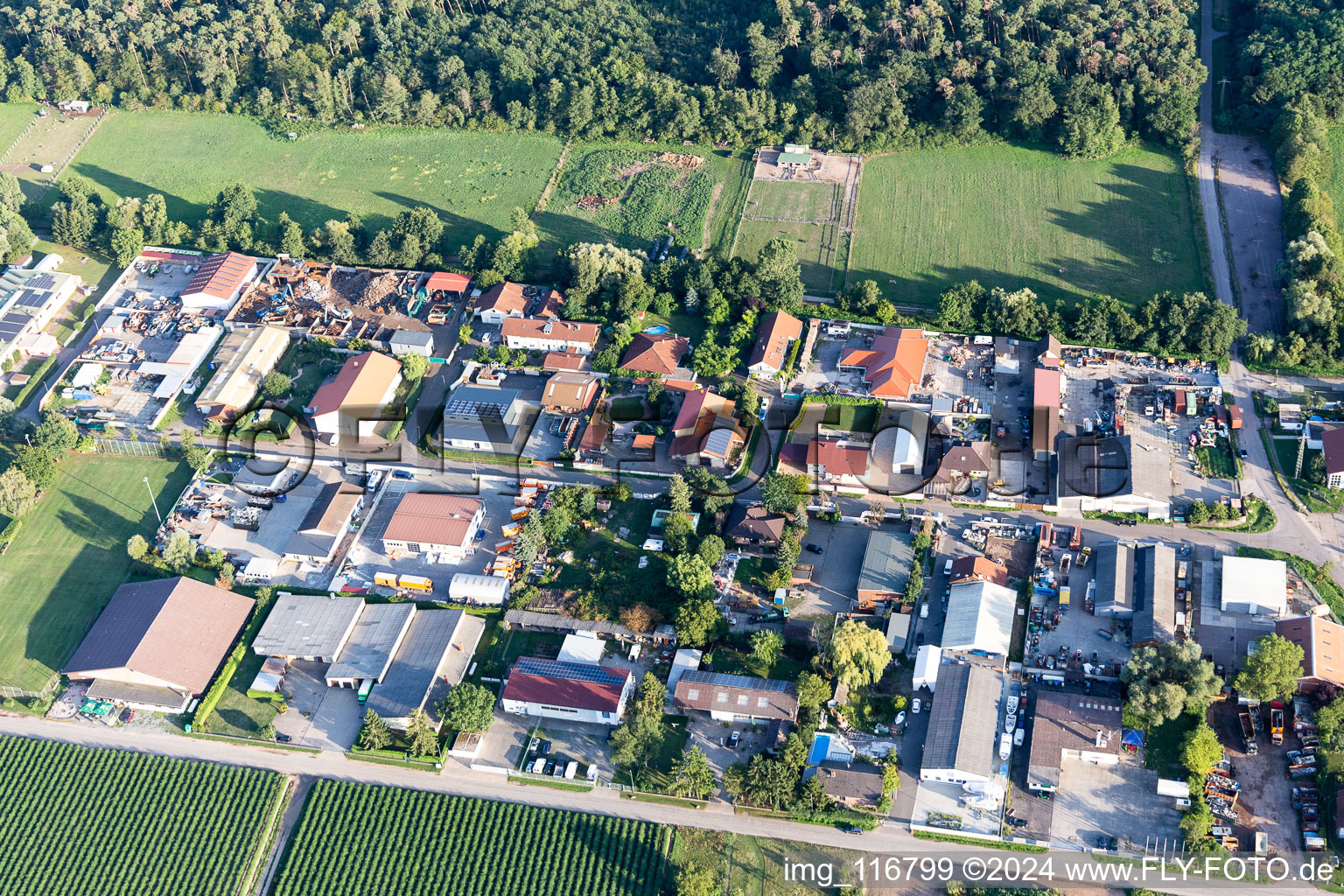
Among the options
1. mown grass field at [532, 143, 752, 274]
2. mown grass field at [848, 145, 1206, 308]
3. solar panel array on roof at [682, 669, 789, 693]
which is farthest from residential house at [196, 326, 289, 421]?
mown grass field at [848, 145, 1206, 308]

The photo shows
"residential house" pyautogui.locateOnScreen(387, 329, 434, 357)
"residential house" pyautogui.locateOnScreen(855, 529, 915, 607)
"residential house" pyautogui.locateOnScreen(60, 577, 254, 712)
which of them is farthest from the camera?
"residential house" pyautogui.locateOnScreen(387, 329, 434, 357)

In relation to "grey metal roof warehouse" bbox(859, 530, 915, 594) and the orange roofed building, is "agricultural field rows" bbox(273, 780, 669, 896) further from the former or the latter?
the orange roofed building

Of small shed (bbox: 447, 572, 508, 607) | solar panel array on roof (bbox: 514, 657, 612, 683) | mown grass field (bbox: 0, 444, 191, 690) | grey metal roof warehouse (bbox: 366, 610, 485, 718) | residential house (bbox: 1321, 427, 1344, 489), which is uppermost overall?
residential house (bbox: 1321, 427, 1344, 489)

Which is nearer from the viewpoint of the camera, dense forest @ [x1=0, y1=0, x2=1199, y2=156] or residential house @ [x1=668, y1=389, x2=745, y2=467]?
residential house @ [x1=668, y1=389, x2=745, y2=467]

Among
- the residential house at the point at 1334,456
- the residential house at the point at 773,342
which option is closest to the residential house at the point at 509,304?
the residential house at the point at 773,342

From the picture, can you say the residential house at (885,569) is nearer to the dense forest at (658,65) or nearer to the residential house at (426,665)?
the residential house at (426,665)

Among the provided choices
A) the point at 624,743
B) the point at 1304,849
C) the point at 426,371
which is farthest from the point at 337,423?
the point at 1304,849
